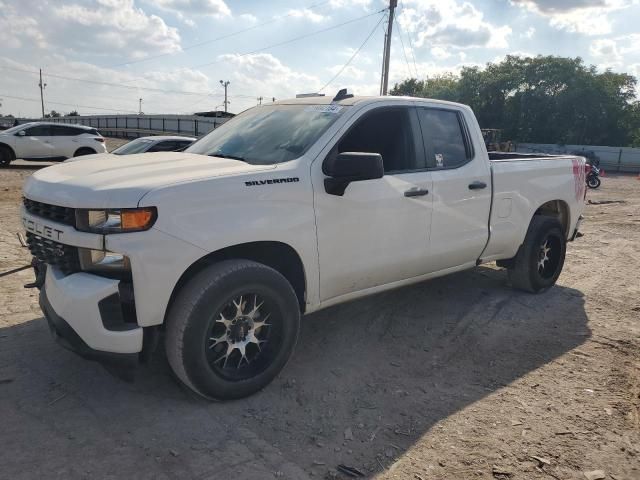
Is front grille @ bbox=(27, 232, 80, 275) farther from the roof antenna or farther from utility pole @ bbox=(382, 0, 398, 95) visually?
utility pole @ bbox=(382, 0, 398, 95)

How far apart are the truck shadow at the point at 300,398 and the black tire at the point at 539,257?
0.68 m

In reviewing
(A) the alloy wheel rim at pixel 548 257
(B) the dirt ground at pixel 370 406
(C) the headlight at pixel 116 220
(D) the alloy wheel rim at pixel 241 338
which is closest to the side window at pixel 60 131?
(B) the dirt ground at pixel 370 406

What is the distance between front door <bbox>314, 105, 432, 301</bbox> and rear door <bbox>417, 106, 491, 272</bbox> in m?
0.13

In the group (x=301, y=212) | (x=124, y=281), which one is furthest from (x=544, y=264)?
(x=124, y=281)

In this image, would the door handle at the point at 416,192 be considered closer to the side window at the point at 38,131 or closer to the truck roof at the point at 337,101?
the truck roof at the point at 337,101

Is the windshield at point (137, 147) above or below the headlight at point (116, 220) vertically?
above

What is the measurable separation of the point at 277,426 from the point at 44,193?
6.37 ft

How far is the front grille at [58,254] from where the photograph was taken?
2.97 meters

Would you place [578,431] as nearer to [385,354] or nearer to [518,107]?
[385,354]

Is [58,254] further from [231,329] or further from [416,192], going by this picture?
[416,192]

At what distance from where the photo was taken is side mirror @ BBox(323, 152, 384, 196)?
3.36 meters

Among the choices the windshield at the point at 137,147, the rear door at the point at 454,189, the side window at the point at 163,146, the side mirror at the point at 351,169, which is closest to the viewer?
the side mirror at the point at 351,169

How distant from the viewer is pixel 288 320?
136 inches

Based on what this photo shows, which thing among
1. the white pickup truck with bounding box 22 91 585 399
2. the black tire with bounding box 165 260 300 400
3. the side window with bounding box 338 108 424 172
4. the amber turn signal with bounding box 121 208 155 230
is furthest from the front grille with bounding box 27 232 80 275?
the side window with bounding box 338 108 424 172
